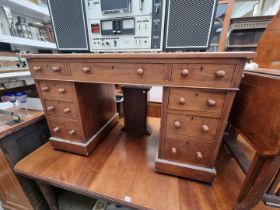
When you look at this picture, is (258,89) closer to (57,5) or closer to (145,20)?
(145,20)

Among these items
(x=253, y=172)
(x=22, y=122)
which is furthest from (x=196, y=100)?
(x=22, y=122)

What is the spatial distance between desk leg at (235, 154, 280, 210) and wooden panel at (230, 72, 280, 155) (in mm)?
45

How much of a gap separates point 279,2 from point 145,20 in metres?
3.32

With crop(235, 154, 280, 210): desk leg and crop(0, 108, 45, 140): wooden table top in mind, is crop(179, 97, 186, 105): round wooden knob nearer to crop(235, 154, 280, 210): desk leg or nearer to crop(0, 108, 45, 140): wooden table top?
crop(235, 154, 280, 210): desk leg

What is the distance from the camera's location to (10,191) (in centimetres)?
96

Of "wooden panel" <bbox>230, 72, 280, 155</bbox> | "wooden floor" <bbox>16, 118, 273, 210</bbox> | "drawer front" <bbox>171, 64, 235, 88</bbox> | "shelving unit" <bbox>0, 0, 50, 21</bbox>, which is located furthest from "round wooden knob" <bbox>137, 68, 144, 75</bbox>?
"shelving unit" <bbox>0, 0, 50, 21</bbox>

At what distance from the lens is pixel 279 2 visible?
232cm

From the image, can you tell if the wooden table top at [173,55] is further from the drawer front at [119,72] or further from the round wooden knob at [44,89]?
the round wooden knob at [44,89]

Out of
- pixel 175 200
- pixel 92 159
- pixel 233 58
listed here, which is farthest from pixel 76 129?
pixel 233 58

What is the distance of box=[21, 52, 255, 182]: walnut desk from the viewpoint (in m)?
0.55

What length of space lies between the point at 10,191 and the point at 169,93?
134 centimetres

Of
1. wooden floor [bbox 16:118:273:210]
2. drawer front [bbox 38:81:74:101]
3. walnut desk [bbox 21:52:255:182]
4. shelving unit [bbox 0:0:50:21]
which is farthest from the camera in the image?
shelving unit [bbox 0:0:50:21]

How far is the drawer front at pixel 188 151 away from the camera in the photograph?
26.5 inches

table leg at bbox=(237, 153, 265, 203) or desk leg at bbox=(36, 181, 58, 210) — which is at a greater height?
table leg at bbox=(237, 153, 265, 203)
